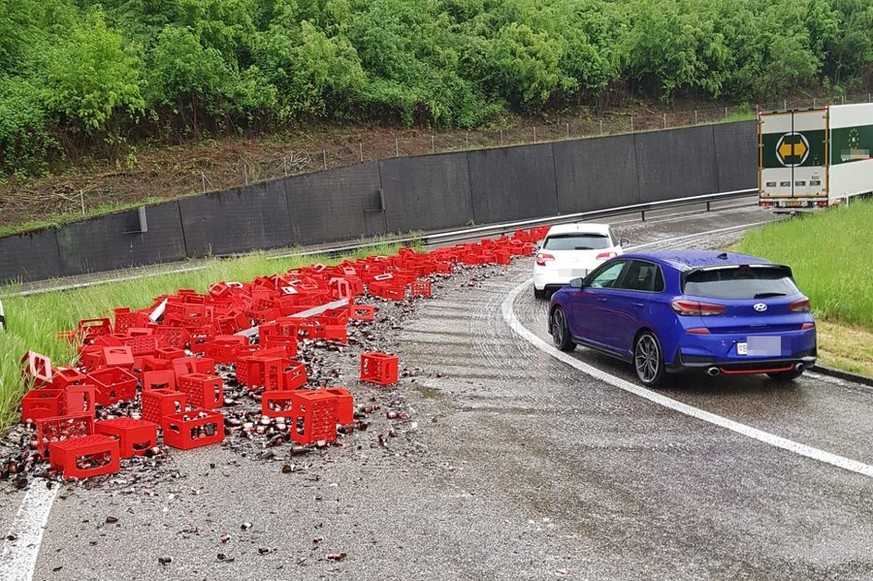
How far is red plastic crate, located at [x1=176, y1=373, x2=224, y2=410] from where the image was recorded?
8.58 meters

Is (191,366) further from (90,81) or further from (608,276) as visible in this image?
(90,81)

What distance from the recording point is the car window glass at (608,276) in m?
11.4

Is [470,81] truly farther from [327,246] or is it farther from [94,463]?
[94,463]

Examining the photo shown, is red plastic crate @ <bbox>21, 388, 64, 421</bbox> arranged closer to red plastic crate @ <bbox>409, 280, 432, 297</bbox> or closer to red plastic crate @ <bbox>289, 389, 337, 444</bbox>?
red plastic crate @ <bbox>289, 389, 337, 444</bbox>

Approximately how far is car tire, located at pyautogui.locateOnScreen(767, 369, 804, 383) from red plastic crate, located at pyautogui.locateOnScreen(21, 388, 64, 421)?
7.66 meters

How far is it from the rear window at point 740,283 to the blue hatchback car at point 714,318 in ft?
0.04

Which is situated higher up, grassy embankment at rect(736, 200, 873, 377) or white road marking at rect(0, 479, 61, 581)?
white road marking at rect(0, 479, 61, 581)

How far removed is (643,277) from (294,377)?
14.4 ft

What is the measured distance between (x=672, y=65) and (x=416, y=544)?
54954mm

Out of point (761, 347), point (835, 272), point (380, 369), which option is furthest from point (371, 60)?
point (761, 347)

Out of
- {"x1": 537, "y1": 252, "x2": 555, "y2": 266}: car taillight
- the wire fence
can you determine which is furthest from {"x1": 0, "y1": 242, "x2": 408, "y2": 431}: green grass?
the wire fence

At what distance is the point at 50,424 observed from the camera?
24.1 ft

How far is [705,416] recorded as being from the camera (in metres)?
8.47

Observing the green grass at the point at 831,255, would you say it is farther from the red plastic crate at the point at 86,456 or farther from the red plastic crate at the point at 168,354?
the red plastic crate at the point at 86,456
